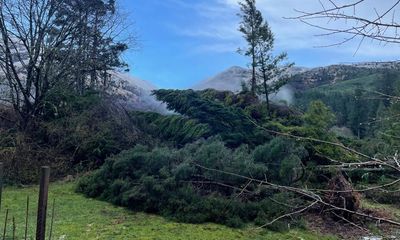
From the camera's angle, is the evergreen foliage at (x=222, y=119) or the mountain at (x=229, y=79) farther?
the mountain at (x=229, y=79)

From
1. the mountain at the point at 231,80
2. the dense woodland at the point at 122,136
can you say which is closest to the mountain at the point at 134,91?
the dense woodland at the point at 122,136

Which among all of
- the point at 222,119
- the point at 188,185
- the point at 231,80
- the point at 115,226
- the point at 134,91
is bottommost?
the point at 115,226

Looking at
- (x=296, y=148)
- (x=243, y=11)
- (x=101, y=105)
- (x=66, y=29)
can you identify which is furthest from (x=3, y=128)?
(x=243, y=11)

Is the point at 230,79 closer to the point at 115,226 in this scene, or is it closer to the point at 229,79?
the point at 229,79

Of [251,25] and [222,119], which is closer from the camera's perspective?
[222,119]

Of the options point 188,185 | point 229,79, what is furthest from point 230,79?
point 188,185

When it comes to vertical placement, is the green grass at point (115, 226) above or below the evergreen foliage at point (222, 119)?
below

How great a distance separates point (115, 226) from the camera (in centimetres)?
591

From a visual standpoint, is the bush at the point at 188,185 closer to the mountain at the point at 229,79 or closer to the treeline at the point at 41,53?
the treeline at the point at 41,53

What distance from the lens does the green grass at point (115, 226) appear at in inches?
216

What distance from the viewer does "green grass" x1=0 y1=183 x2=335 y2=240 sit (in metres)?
5.48

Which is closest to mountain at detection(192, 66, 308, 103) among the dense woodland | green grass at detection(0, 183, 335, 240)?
the dense woodland

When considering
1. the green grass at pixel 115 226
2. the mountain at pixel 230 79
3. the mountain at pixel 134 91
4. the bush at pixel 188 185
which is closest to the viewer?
the green grass at pixel 115 226

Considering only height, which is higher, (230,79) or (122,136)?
(230,79)
